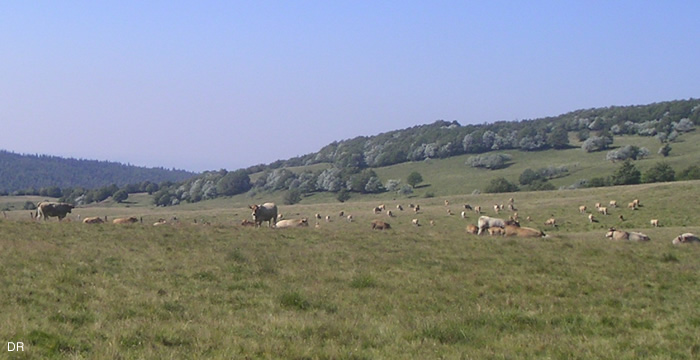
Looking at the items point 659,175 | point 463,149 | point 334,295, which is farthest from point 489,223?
point 463,149

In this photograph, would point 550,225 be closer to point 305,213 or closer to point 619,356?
point 305,213

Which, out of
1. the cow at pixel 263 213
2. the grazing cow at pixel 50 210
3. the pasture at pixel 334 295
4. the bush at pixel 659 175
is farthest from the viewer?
the bush at pixel 659 175

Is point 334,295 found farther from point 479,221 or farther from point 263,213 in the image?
point 479,221

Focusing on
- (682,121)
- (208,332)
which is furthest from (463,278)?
(682,121)

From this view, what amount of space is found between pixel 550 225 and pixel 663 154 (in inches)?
3242

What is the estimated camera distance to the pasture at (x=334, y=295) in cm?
826

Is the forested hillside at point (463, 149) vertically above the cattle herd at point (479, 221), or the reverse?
the forested hillside at point (463, 149)

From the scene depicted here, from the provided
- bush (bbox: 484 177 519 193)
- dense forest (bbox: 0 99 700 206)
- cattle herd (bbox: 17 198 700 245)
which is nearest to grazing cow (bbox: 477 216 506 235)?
cattle herd (bbox: 17 198 700 245)

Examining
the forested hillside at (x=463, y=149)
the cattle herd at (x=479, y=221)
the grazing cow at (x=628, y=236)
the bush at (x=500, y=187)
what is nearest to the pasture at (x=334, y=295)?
the cattle herd at (x=479, y=221)

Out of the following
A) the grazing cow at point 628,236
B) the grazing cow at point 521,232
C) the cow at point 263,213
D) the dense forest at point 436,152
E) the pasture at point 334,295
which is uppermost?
the dense forest at point 436,152

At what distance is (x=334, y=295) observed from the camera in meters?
12.4

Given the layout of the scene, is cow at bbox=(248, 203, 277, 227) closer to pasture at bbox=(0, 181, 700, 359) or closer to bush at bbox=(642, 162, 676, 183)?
pasture at bbox=(0, 181, 700, 359)

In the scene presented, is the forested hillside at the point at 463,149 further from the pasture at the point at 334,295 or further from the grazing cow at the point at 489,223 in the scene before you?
the pasture at the point at 334,295

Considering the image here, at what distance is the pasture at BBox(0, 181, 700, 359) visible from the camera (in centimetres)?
826
